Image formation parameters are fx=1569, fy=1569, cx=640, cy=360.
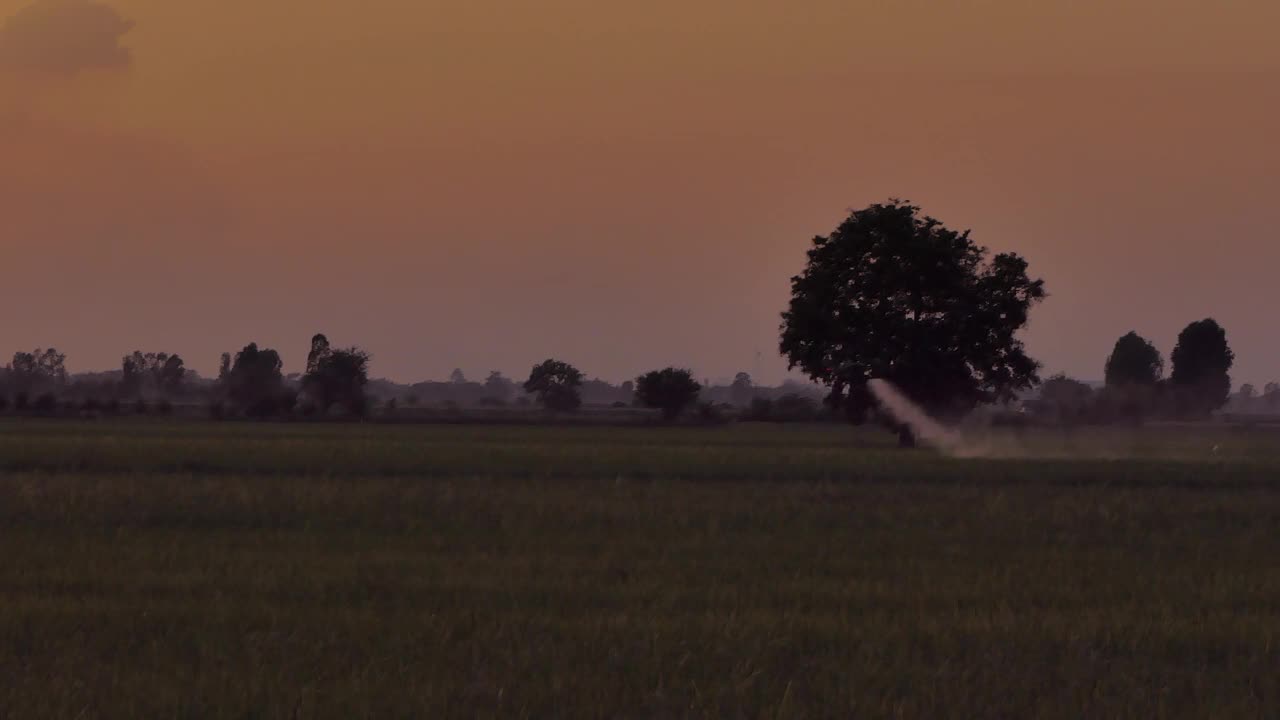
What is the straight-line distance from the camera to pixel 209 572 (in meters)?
18.3

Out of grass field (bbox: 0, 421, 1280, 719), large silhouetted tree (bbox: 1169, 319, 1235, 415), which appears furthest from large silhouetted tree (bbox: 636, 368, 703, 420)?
grass field (bbox: 0, 421, 1280, 719)

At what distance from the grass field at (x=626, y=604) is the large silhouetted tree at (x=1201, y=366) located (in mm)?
172040

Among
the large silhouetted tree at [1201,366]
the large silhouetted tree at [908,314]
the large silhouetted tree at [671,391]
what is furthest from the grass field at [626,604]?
the large silhouetted tree at [1201,366]

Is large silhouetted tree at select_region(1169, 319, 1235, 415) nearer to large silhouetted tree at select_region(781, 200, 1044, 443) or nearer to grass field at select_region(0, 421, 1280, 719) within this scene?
large silhouetted tree at select_region(781, 200, 1044, 443)

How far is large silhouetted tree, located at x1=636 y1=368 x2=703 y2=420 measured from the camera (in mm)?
175875

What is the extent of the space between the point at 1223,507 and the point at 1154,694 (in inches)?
858

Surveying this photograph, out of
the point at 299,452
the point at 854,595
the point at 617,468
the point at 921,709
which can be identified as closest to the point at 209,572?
the point at 854,595

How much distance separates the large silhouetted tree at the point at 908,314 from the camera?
256 ft

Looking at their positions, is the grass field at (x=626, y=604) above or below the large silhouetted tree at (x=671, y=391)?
below

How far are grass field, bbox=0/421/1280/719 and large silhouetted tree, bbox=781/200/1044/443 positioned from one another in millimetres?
44241

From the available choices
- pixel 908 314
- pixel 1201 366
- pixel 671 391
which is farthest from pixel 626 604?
pixel 1201 366

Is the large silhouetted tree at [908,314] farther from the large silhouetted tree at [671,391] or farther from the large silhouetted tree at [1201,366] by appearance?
the large silhouetted tree at [1201,366]

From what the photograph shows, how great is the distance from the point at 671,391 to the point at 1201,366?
70030 mm

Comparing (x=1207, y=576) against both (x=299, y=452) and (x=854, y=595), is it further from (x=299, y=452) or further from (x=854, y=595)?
(x=299, y=452)
